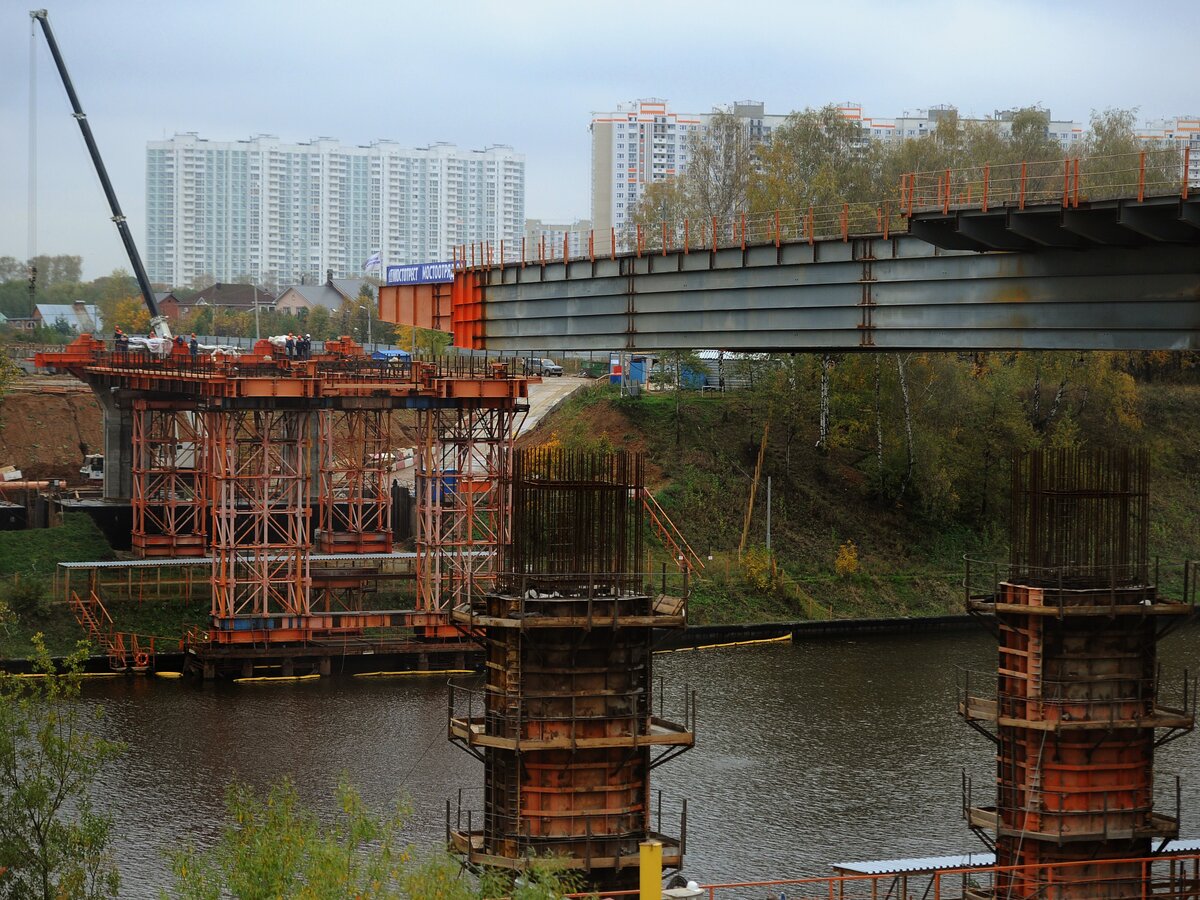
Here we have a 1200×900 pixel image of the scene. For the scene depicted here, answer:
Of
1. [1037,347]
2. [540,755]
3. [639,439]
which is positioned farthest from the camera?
[639,439]

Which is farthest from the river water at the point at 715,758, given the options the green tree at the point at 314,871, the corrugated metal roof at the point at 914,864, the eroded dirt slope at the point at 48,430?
the eroded dirt slope at the point at 48,430

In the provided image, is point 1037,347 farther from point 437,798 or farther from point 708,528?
point 708,528

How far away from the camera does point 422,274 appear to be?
3719 cm

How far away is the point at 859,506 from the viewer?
50.8 metres

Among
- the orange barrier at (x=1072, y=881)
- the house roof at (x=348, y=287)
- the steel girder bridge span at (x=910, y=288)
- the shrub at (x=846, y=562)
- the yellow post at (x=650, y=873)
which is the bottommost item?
the orange barrier at (x=1072, y=881)

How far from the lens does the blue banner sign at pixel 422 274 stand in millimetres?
36406

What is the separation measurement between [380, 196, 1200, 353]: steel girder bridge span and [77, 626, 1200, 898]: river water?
7.10m

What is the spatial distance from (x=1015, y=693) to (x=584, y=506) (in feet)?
18.8

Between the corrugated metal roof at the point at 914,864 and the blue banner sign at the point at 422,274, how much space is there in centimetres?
1722

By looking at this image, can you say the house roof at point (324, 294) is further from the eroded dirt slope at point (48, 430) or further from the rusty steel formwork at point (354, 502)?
the rusty steel formwork at point (354, 502)

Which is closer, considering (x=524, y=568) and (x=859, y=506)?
(x=524, y=568)

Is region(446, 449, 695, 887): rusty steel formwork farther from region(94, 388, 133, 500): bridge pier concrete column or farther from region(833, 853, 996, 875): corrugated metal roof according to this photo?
region(94, 388, 133, 500): bridge pier concrete column

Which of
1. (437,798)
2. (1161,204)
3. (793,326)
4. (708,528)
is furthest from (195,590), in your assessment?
(1161,204)

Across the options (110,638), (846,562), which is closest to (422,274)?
(110,638)
